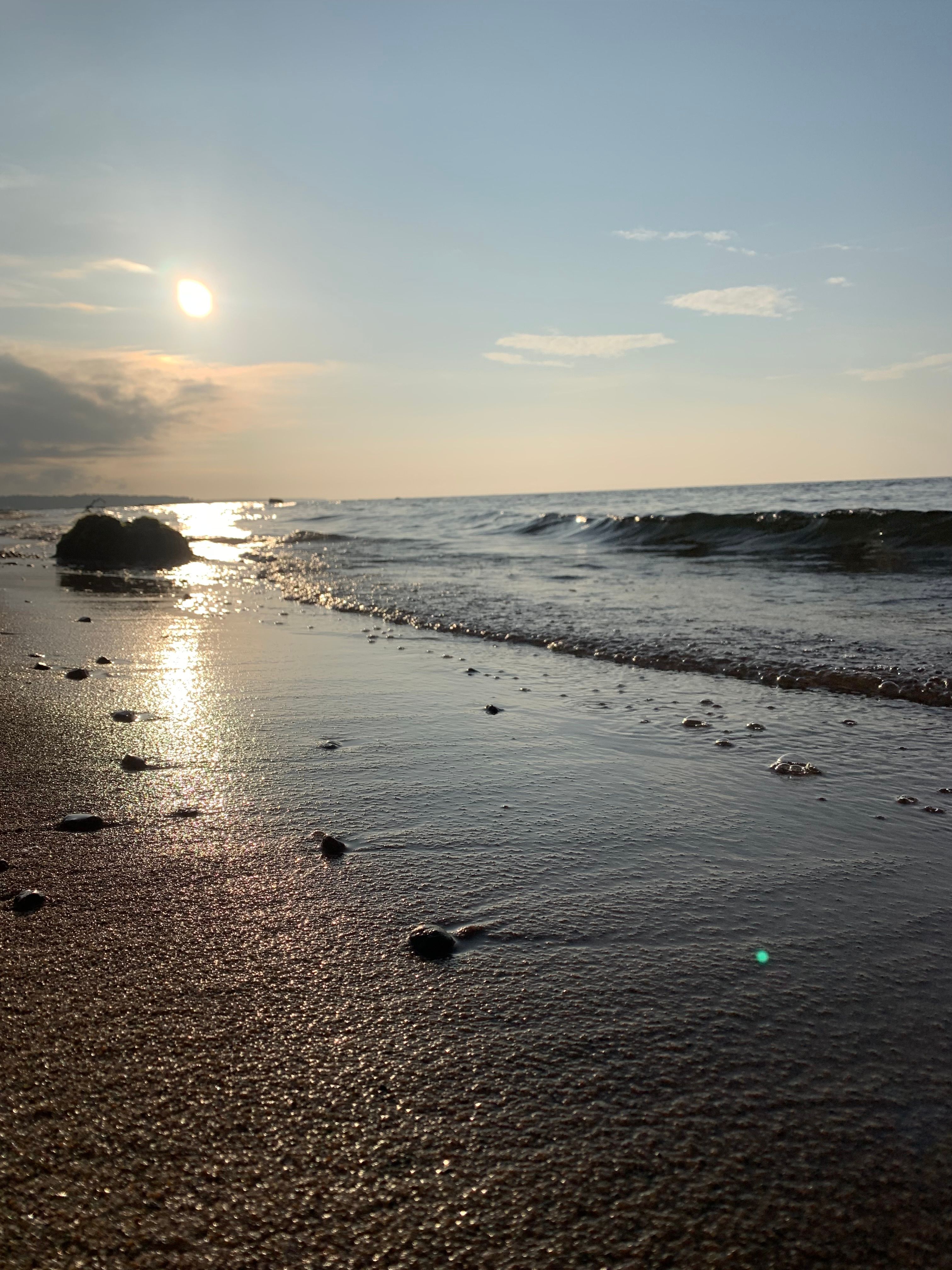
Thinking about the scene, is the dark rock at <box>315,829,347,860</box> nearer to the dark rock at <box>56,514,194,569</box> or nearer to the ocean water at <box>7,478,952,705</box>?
the ocean water at <box>7,478,952,705</box>

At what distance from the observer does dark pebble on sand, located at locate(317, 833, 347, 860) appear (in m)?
2.42

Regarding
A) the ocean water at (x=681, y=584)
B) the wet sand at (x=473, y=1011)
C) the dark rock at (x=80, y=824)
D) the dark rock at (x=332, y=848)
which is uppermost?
the ocean water at (x=681, y=584)

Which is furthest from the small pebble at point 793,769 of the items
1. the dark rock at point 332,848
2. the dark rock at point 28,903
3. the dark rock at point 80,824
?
the dark rock at point 28,903

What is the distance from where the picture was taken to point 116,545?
53.5 feet

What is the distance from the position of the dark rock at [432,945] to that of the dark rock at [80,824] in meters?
1.23

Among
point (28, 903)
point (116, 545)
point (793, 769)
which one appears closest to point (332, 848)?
point (28, 903)

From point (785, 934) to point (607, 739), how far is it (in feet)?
6.19

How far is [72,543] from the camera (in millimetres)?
16250

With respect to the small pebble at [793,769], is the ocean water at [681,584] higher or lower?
higher

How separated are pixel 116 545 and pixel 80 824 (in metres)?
15.1

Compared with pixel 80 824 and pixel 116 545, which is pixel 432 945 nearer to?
pixel 80 824

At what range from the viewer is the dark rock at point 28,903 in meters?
2.00

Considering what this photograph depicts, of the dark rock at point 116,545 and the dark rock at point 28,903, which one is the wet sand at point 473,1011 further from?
the dark rock at point 116,545

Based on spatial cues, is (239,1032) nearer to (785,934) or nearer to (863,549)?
(785,934)
